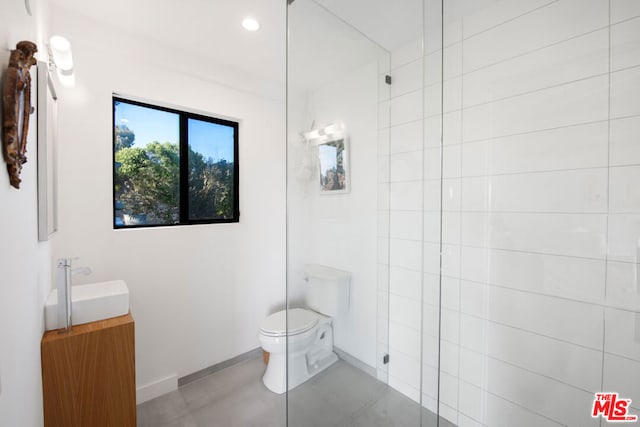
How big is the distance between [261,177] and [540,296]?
217 cm

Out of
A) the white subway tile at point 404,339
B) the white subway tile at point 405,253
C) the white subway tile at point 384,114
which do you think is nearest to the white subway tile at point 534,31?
the white subway tile at point 384,114

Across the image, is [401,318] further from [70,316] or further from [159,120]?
[159,120]

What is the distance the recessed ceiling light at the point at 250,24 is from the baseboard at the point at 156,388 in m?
2.54

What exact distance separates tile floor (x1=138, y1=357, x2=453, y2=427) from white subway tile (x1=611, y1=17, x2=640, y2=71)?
6.51 ft

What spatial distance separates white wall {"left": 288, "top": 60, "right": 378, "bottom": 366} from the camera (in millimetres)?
1699

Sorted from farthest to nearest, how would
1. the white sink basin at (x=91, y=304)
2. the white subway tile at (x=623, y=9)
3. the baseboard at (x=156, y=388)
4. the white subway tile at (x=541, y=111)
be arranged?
the baseboard at (x=156, y=388) < the white sink basin at (x=91, y=304) < the white subway tile at (x=541, y=111) < the white subway tile at (x=623, y=9)

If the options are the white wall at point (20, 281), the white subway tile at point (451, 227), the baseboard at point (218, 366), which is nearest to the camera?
the white wall at point (20, 281)

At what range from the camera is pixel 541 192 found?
4.50ft

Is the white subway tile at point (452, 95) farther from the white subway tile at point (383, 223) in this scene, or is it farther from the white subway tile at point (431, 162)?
the white subway tile at point (383, 223)

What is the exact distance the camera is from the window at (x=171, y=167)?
1.98m

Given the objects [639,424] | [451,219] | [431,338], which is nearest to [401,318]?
[431,338]

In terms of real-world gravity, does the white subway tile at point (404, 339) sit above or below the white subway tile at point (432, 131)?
below

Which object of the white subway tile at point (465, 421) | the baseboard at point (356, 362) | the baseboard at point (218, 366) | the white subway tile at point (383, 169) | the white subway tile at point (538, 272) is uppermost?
the white subway tile at point (383, 169)

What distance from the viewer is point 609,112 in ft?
3.87
